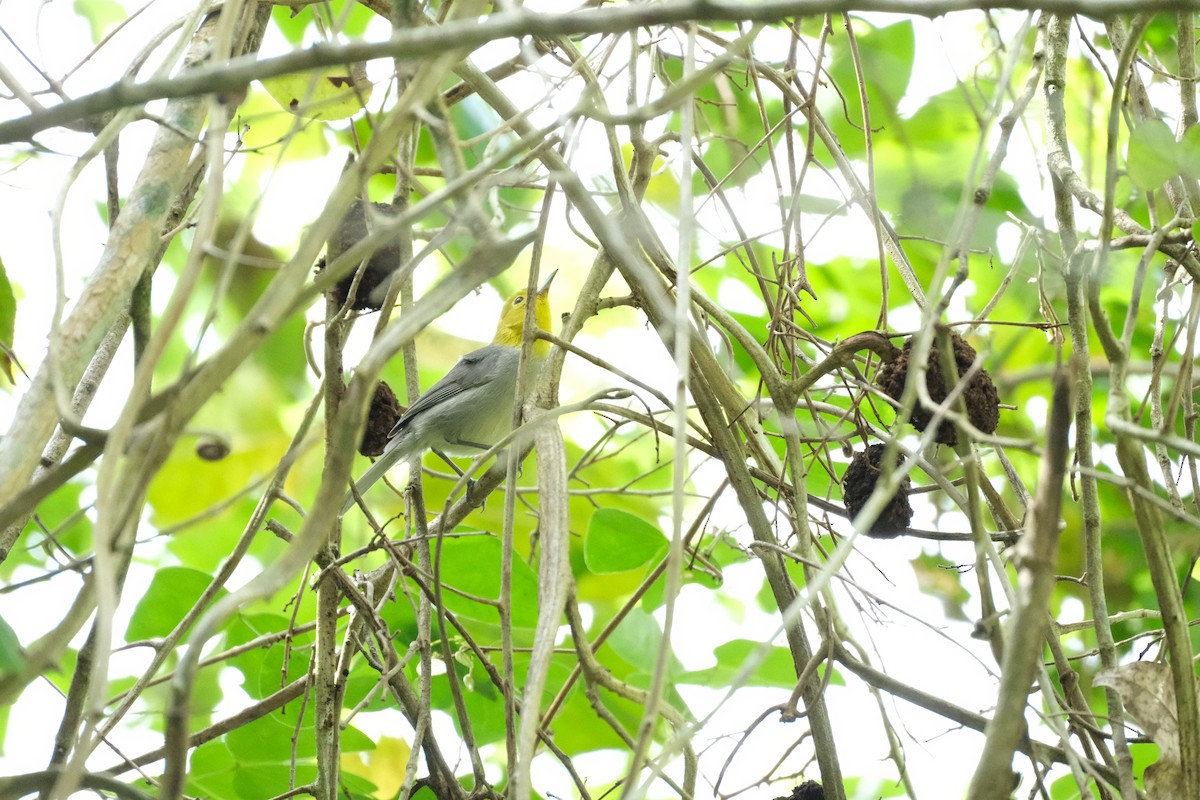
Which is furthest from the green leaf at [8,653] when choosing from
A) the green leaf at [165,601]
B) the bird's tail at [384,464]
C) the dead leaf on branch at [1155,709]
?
the bird's tail at [384,464]

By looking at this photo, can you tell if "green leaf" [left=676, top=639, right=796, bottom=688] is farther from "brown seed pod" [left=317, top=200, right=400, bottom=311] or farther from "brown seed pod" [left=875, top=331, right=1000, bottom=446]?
"brown seed pod" [left=317, top=200, right=400, bottom=311]

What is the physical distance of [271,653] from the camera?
2.39 metres

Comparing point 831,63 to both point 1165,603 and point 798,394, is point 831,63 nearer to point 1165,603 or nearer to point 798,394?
point 798,394

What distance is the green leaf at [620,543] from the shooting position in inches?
98.4

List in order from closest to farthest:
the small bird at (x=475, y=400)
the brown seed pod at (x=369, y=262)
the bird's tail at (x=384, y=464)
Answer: the brown seed pod at (x=369, y=262), the bird's tail at (x=384, y=464), the small bird at (x=475, y=400)

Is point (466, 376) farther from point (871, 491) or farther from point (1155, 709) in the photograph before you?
point (1155, 709)

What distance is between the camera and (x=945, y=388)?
5.16 feet

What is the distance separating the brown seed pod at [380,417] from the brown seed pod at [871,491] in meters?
1.10

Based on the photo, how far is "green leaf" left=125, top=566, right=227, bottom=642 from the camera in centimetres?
240

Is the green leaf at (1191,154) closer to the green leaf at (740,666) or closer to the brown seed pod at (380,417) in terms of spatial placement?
the green leaf at (740,666)

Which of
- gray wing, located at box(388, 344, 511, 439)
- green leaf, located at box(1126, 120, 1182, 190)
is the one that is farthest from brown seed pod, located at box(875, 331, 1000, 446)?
gray wing, located at box(388, 344, 511, 439)

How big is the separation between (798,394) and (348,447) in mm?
969

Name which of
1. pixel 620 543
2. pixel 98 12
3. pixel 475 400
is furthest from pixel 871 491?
pixel 98 12

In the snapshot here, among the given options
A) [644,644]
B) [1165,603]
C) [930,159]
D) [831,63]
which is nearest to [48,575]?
[644,644]
